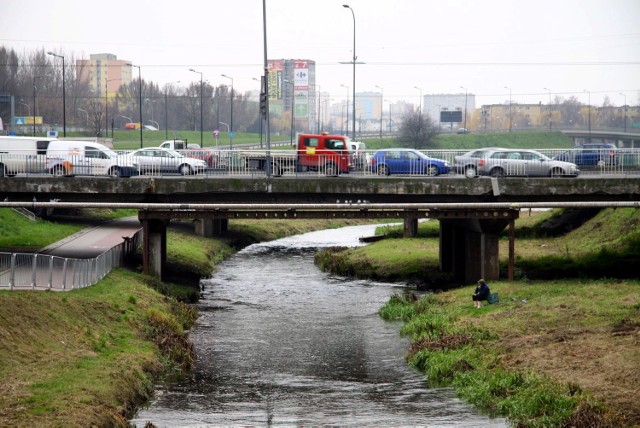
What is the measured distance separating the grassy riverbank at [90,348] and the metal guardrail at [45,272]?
635 mm

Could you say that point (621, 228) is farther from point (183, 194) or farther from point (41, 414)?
point (41, 414)

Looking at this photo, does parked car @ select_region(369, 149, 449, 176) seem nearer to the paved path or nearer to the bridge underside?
the bridge underside

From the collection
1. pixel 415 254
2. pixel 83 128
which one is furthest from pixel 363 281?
pixel 83 128

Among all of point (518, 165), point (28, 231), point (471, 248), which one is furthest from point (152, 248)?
point (518, 165)

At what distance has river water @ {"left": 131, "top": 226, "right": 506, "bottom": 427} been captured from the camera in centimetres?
2545

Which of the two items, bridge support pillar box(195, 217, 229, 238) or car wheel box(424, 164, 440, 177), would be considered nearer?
car wheel box(424, 164, 440, 177)

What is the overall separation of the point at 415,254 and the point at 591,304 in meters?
21.1

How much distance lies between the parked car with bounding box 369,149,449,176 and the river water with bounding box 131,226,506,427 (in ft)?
18.6

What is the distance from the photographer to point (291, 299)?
4431 cm

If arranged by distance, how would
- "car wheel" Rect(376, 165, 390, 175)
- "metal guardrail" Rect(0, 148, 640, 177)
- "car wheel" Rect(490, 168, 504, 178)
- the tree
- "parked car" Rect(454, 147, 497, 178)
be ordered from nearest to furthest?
"metal guardrail" Rect(0, 148, 640, 177)
"parked car" Rect(454, 147, 497, 178)
"car wheel" Rect(490, 168, 504, 178)
"car wheel" Rect(376, 165, 390, 175)
the tree

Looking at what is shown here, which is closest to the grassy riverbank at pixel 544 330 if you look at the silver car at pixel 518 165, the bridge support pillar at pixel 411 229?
the silver car at pixel 518 165

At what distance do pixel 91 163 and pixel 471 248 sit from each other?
1861 centimetres

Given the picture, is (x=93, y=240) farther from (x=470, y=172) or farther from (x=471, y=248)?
(x=470, y=172)

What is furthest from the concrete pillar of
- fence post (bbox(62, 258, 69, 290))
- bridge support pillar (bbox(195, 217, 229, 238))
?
fence post (bbox(62, 258, 69, 290))
